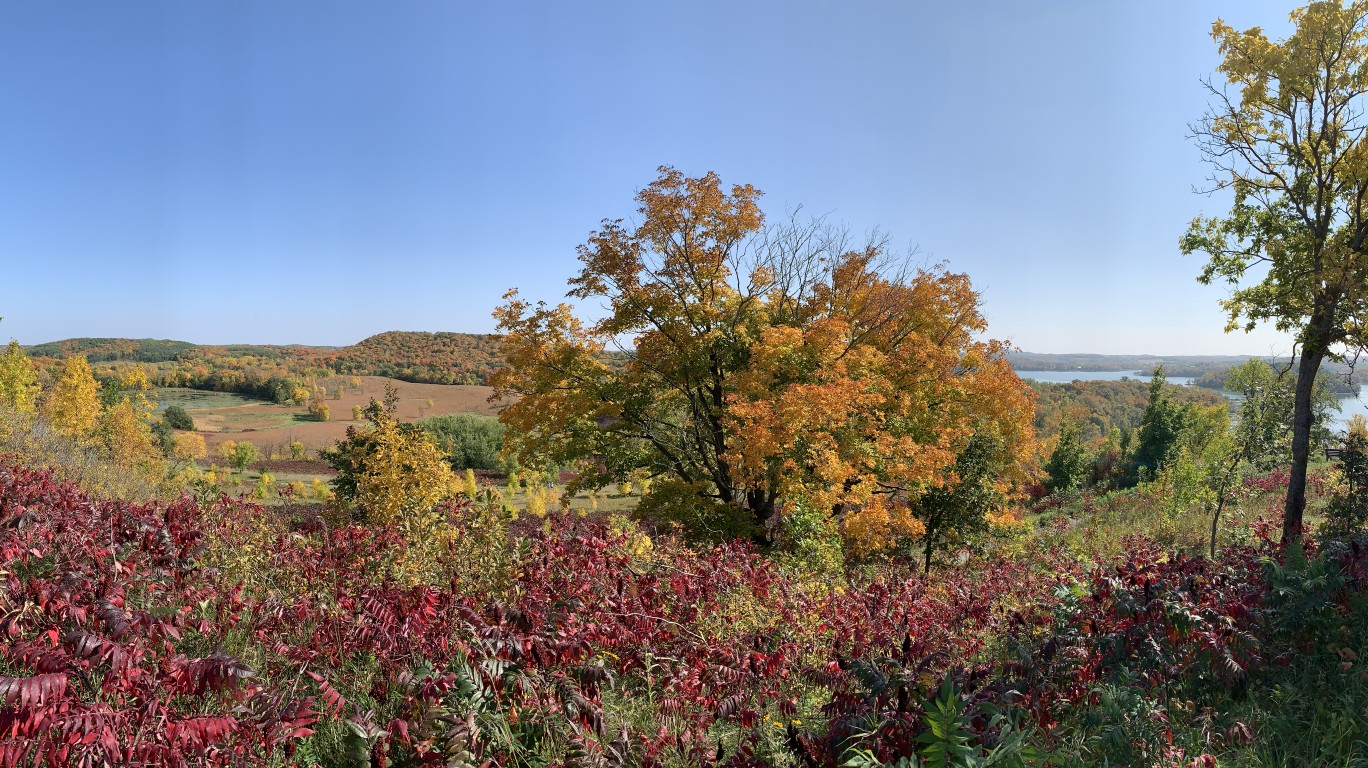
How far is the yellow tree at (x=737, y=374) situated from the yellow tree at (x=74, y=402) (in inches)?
677

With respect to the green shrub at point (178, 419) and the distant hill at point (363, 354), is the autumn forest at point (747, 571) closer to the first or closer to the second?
the green shrub at point (178, 419)

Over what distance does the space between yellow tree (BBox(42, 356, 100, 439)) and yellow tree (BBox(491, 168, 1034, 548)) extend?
677 inches

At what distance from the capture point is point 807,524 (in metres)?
9.74

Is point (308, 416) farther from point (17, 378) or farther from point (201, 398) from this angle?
point (17, 378)

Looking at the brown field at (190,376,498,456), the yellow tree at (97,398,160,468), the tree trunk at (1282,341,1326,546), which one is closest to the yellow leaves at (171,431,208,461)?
the brown field at (190,376,498,456)

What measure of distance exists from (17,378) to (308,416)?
44326 mm

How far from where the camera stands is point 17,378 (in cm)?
2091

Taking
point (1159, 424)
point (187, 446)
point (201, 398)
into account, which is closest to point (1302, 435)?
point (1159, 424)

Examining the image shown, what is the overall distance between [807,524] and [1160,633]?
6.16 meters

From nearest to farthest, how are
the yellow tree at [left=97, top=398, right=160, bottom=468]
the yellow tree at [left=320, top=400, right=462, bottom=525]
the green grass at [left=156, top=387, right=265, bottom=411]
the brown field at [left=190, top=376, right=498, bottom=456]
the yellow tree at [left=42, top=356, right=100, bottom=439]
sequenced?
1. the yellow tree at [left=320, top=400, right=462, bottom=525]
2. the yellow tree at [left=97, top=398, right=160, bottom=468]
3. the yellow tree at [left=42, top=356, right=100, bottom=439]
4. the brown field at [left=190, top=376, right=498, bottom=456]
5. the green grass at [left=156, top=387, right=265, bottom=411]

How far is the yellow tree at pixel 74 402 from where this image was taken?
21.0 metres

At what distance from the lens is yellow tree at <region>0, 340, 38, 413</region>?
66.0 ft

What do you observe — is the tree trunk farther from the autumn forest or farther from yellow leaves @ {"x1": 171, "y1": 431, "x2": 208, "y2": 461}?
yellow leaves @ {"x1": 171, "y1": 431, "x2": 208, "y2": 461}

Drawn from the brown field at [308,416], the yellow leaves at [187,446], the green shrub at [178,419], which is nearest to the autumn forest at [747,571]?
the yellow leaves at [187,446]
